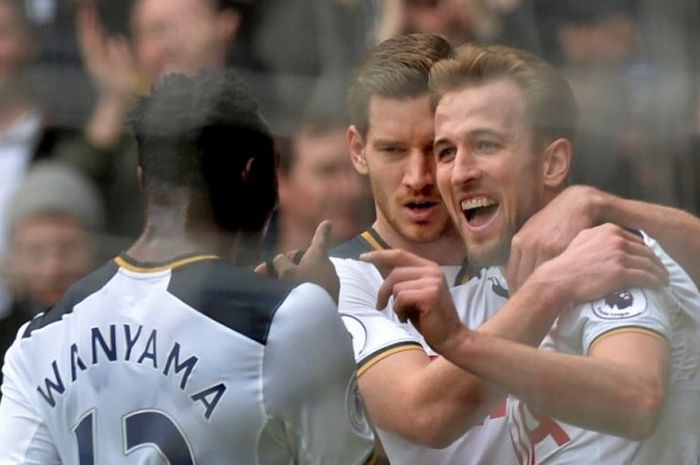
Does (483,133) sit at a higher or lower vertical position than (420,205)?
higher

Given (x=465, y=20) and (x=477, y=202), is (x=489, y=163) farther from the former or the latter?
(x=465, y=20)

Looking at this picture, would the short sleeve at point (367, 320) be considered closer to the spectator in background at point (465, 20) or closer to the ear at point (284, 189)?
the ear at point (284, 189)

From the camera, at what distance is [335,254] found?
2199mm

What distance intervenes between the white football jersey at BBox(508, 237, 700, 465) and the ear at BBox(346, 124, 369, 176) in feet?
1.39

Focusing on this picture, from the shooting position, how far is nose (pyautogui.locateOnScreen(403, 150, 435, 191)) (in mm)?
2168

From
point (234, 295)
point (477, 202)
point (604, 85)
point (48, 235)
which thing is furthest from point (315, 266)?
point (604, 85)

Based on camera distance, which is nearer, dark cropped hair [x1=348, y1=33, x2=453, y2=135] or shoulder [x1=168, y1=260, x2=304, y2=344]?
shoulder [x1=168, y1=260, x2=304, y2=344]

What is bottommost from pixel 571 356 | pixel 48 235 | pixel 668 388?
pixel 668 388

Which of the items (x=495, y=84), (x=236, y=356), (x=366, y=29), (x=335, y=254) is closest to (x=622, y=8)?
(x=495, y=84)

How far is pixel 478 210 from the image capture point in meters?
2.03

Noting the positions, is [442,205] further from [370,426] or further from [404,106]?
[370,426]

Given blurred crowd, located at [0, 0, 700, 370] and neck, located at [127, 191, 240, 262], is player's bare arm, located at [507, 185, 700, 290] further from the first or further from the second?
neck, located at [127, 191, 240, 262]

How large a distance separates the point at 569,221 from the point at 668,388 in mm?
240

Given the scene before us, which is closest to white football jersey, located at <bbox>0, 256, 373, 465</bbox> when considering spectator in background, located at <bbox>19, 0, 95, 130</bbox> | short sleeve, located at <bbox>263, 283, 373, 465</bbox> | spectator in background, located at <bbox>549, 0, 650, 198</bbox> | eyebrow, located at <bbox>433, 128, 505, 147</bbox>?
short sleeve, located at <bbox>263, 283, 373, 465</bbox>
